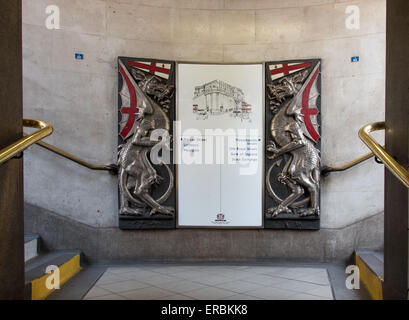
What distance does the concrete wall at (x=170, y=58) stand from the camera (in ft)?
15.7

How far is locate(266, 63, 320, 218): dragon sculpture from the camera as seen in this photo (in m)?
4.90

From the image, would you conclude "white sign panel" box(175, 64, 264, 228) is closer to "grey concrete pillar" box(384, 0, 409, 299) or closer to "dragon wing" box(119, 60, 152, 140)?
"dragon wing" box(119, 60, 152, 140)

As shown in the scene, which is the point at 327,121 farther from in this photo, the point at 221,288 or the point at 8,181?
the point at 8,181

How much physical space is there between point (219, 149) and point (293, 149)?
88 centimetres

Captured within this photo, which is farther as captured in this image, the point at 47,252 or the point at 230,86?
the point at 230,86

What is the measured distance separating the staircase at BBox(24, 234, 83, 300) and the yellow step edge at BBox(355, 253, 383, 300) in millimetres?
2685

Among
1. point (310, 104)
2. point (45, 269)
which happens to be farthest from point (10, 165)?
point (310, 104)

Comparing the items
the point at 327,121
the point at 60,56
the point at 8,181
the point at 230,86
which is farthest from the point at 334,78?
the point at 8,181

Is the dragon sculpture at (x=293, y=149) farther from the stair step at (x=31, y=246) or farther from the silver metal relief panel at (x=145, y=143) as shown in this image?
the stair step at (x=31, y=246)

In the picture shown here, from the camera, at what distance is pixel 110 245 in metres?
4.96

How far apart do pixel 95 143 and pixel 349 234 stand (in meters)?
3.18

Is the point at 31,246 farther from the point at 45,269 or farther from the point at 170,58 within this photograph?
the point at 170,58

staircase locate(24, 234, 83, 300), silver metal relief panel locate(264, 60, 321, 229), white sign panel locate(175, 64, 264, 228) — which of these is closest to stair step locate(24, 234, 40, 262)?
staircase locate(24, 234, 83, 300)

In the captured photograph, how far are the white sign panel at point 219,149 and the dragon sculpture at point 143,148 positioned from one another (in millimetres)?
201
